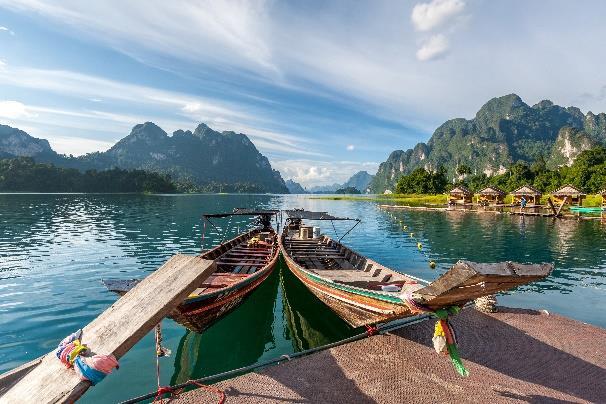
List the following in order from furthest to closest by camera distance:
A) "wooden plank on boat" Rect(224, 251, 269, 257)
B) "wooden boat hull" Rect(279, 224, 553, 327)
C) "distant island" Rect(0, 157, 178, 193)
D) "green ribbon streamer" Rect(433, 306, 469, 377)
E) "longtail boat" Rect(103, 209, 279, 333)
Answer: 1. "distant island" Rect(0, 157, 178, 193)
2. "wooden plank on boat" Rect(224, 251, 269, 257)
3. "longtail boat" Rect(103, 209, 279, 333)
4. "green ribbon streamer" Rect(433, 306, 469, 377)
5. "wooden boat hull" Rect(279, 224, 553, 327)

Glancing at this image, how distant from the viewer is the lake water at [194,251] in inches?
377

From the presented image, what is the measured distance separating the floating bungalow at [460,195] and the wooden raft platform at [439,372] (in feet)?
202

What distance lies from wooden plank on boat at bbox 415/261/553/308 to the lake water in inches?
245

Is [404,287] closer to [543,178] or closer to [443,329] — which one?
[443,329]

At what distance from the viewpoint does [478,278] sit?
4523 millimetres

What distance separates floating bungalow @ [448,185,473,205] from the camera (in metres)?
66.4

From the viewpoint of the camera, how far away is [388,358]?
725 cm

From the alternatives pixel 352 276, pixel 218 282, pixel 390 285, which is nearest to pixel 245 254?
pixel 218 282

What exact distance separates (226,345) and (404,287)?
5.66 meters

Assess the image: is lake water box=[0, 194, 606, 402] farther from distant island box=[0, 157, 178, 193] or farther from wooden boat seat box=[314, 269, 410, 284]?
distant island box=[0, 157, 178, 193]

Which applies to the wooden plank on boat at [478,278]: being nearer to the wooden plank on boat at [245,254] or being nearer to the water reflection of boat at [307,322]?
the water reflection of boat at [307,322]

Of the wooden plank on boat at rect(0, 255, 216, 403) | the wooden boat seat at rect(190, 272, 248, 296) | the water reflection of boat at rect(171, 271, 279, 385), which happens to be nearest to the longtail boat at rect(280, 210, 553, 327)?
the water reflection of boat at rect(171, 271, 279, 385)

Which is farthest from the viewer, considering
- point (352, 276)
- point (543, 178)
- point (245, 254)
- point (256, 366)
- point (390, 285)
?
point (543, 178)

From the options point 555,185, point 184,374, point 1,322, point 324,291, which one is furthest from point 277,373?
point 555,185
